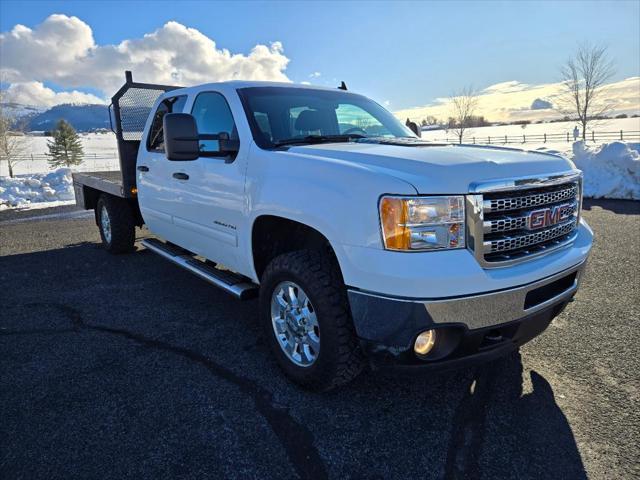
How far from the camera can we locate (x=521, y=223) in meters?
2.44

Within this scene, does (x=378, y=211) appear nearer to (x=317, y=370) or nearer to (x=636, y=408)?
(x=317, y=370)

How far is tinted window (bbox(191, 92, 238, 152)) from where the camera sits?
11.7ft

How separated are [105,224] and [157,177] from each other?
8.18 feet

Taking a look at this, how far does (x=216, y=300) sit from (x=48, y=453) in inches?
95.1

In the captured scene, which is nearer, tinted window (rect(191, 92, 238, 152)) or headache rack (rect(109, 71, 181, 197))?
tinted window (rect(191, 92, 238, 152))

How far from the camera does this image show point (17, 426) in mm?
2564

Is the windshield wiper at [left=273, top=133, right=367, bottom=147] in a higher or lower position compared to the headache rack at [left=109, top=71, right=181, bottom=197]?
lower

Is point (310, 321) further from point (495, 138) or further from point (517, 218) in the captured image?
point (495, 138)

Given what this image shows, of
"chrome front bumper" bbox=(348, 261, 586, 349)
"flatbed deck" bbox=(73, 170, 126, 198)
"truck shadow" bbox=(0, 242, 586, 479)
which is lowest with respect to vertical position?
"truck shadow" bbox=(0, 242, 586, 479)

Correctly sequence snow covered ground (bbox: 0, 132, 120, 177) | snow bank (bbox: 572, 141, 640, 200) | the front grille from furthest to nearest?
1. snow covered ground (bbox: 0, 132, 120, 177)
2. snow bank (bbox: 572, 141, 640, 200)
3. the front grille

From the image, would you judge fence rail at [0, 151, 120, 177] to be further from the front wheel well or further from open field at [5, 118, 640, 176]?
the front wheel well

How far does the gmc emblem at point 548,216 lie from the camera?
8.18ft

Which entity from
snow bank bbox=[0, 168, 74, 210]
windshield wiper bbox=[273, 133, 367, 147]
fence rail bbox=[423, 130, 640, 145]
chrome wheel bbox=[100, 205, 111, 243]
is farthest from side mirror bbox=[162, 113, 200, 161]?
fence rail bbox=[423, 130, 640, 145]

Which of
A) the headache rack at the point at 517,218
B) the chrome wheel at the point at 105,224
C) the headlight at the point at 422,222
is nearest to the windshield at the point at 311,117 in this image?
the headlight at the point at 422,222
